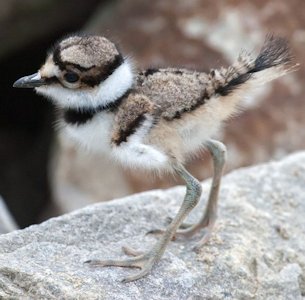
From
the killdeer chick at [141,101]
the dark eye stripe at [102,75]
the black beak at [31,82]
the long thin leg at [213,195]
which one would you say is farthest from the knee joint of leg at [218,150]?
the black beak at [31,82]

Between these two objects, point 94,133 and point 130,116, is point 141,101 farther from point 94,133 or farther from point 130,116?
point 94,133

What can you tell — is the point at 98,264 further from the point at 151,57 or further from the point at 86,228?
the point at 151,57

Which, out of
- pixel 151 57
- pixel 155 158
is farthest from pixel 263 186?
pixel 151 57

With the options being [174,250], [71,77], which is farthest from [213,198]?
[71,77]

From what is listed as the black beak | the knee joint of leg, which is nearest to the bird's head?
the black beak

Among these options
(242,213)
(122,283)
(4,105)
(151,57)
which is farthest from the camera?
(4,105)

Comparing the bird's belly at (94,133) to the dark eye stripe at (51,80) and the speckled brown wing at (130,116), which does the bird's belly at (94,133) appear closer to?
the speckled brown wing at (130,116)
